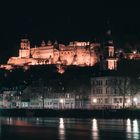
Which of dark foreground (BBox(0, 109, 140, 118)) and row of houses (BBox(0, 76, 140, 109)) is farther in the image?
row of houses (BBox(0, 76, 140, 109))

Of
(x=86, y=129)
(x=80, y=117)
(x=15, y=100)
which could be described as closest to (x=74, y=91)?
(x=15, y=100)

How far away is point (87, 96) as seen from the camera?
131000 mm

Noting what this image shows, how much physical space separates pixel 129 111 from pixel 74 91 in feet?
164

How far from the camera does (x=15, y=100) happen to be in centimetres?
15088

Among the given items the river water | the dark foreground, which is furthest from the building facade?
the river water

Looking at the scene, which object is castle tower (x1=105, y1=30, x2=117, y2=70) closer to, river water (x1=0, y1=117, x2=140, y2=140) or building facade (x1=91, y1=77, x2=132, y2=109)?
building facade (x1=91, y1=77, x2=132, y2=109)

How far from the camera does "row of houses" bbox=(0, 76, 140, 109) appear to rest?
118812 millimetres

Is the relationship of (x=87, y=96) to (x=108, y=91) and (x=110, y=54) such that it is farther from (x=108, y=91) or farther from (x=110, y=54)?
(x=110, y=54)

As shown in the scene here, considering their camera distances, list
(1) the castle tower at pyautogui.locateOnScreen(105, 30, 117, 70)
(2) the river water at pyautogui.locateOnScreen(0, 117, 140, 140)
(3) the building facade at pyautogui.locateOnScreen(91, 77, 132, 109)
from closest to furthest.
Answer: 1. (2) the river water at pyautogui.locateOnScreen(0, 117, 140, 140)
2. (3) the building facade at pyautogui.locateOnScreen(91, 77, 132, 109)
3. (1) the castle tower at pyautogui.locateOnScreen(105, 30, 117, 70)

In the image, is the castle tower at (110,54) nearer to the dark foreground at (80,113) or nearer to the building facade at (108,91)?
the building facade at (108,91)

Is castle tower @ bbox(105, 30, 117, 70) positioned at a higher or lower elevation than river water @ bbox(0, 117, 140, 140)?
higher

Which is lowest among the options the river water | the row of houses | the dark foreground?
the river water

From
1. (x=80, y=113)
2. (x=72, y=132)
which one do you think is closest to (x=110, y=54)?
(x=80, y=113)

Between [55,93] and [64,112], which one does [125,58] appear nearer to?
[55,93]
